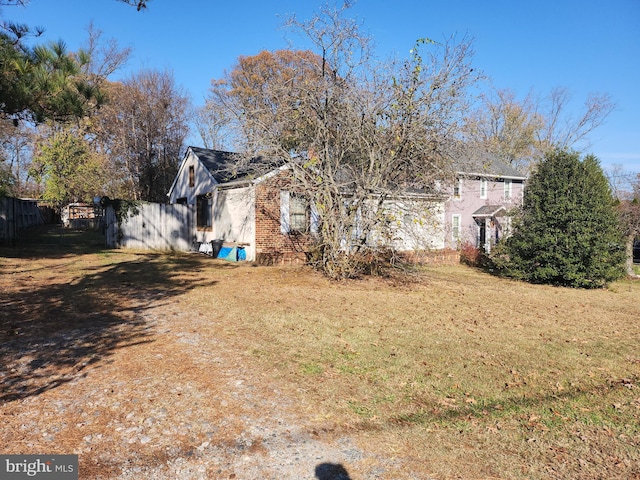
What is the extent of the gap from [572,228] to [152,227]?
15.1 metres

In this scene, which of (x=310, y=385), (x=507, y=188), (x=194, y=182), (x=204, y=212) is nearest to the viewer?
(x=310, y=385)

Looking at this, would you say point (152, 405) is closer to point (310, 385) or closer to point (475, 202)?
point (310, 385)

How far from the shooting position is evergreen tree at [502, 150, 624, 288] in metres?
13.0

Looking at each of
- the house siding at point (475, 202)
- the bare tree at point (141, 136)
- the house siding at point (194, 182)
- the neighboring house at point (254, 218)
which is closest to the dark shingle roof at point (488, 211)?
the house siding at point (475, 202)

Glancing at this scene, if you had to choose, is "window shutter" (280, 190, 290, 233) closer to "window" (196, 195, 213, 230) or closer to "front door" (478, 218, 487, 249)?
"window" (196, 195, 213, 230)

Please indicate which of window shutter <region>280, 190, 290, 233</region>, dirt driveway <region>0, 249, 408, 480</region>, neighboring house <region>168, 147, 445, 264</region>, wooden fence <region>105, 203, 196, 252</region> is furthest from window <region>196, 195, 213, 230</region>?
dirt driveway <region>0, 249, 408, 480</region>

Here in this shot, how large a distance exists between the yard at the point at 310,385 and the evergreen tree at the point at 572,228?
4.95 metres

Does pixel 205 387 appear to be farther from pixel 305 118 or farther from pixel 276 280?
pixel 305 118

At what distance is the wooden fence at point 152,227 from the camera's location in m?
17.2

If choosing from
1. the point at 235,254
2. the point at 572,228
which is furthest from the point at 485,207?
the point at 235,254

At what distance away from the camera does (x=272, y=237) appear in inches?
571

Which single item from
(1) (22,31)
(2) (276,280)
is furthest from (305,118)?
(1) (22,31)

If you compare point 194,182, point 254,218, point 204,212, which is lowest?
point 254,218

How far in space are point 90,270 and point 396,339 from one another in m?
8.70
